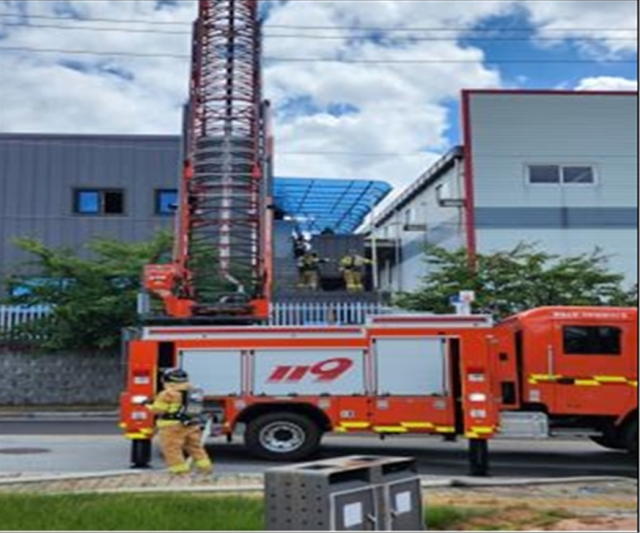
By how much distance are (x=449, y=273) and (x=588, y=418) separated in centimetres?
1220

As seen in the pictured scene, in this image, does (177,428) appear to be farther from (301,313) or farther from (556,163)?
(556,163)

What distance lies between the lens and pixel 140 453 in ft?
42.8

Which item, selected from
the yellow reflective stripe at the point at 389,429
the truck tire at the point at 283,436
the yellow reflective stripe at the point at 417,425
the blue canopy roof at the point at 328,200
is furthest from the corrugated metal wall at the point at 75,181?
the yellow reflective stripe at the point at 417,425

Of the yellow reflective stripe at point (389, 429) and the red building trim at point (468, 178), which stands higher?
the red building trim at point (468, 178)

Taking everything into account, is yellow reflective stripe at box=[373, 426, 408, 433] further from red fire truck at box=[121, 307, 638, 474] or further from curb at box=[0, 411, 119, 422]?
curb at box=[0, 411, 119, 422]

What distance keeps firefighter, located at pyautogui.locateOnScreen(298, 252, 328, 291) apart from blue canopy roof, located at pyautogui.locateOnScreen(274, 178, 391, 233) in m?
4.39

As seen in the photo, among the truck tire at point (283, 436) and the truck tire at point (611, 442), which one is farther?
the truck tire at point (611, 442)

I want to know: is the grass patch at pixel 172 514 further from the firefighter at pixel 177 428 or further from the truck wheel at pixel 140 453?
the truck wheel at pixel 140 453

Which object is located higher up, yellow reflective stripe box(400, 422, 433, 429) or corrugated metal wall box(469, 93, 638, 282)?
corrugated metal wall box(469, 93, 638, 282)

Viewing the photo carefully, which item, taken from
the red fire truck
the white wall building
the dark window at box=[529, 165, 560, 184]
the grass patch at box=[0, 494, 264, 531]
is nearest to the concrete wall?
the white wall building

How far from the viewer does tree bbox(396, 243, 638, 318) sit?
2469 cm

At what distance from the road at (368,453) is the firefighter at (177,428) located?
0.61m

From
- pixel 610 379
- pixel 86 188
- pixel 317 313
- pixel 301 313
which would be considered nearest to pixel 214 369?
pixel 610 379

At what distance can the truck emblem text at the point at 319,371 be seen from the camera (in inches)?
537
